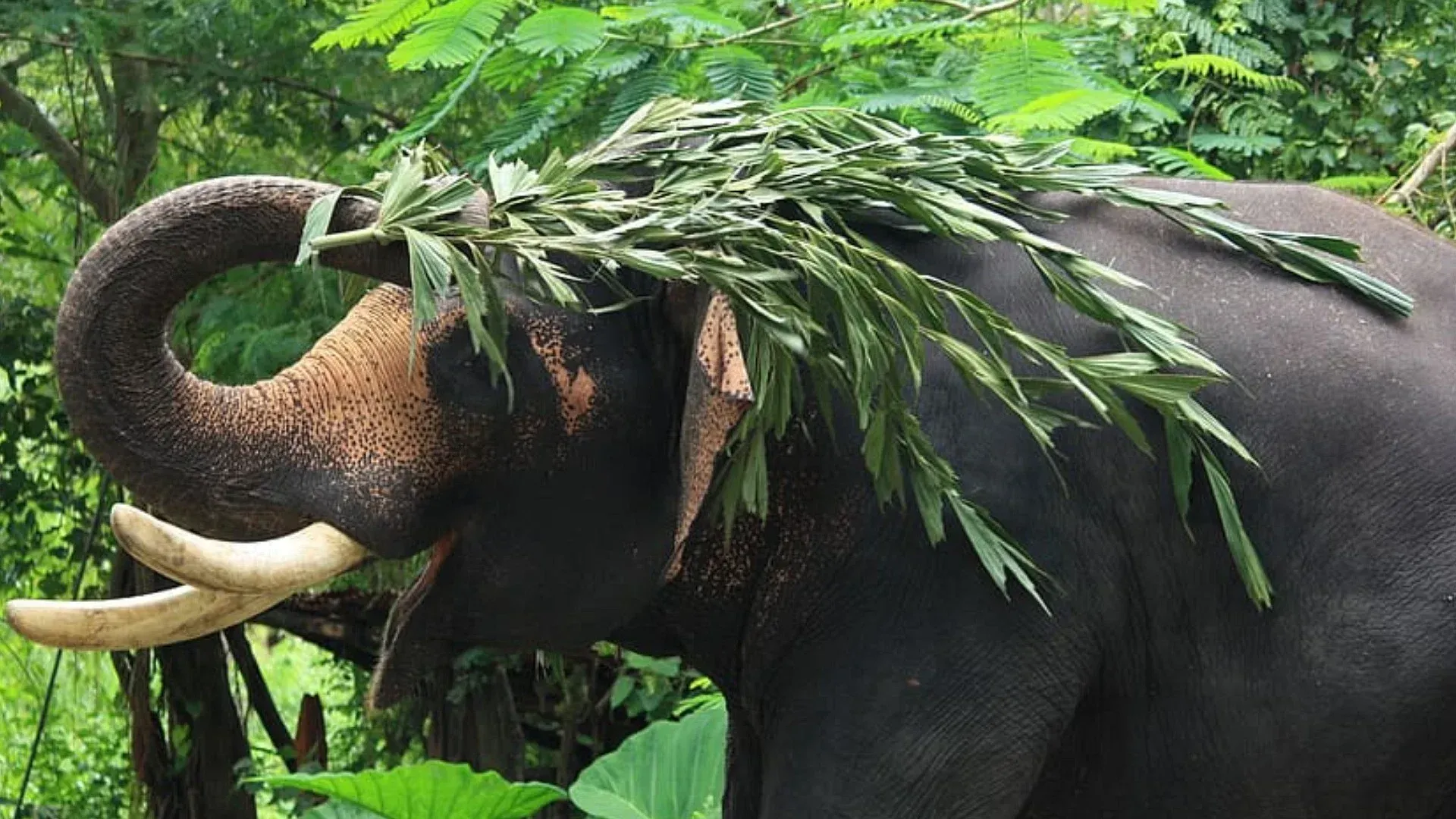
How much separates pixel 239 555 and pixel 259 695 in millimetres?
4819

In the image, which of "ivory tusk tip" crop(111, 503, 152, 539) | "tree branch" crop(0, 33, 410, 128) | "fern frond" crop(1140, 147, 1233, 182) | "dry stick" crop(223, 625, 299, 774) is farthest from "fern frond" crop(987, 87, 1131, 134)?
"dry stick" crop(223, 625, 299, 774)

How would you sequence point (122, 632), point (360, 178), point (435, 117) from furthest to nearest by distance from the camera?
point (360, 178), point (435, 117), point (122, 632)

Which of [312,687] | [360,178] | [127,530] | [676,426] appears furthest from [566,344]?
[312,687]

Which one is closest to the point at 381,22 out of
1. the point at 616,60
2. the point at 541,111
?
the point at 541,111

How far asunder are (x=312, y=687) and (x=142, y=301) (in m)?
7.99

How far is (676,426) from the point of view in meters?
2.86

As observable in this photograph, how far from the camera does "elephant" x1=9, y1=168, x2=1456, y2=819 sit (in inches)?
105

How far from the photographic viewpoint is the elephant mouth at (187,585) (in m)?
2.52

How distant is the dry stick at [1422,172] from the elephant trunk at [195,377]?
2757 millimetres

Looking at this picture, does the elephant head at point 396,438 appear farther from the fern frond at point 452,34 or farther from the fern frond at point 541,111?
the fern frond at point 541,111

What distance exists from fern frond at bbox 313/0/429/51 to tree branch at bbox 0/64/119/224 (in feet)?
7.45

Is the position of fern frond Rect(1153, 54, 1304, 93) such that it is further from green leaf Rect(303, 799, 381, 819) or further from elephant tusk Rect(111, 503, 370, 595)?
elephant tusk Rect(111, 503, 370, 595)

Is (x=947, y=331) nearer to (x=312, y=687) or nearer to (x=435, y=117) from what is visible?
(x=435, y=117)

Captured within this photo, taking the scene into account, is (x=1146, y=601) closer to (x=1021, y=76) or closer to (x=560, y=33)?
(x=1021, y=76)
